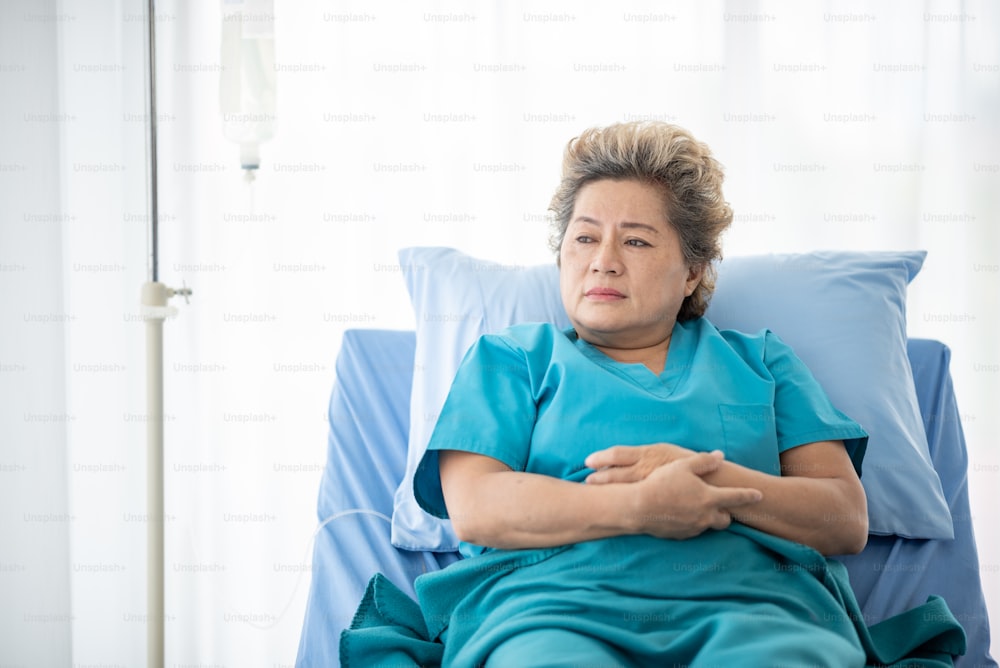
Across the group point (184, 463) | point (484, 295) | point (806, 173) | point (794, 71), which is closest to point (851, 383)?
point (484, 295)

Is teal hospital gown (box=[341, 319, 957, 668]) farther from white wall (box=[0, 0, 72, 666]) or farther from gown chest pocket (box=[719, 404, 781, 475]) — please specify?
white wall (box=[0, 0, 72, 666])

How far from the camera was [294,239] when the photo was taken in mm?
2422

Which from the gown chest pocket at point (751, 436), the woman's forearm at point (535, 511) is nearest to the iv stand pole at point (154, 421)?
the woman's forearm at point (535, 511)

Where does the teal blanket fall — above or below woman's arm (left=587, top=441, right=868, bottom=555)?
below

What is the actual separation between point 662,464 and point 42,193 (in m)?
1.60

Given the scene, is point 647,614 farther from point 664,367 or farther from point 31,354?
point 31,354

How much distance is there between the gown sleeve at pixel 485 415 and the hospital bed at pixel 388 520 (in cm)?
30

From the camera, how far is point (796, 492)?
138 centimetres

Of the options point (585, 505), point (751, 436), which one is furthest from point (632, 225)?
point (585, 505)

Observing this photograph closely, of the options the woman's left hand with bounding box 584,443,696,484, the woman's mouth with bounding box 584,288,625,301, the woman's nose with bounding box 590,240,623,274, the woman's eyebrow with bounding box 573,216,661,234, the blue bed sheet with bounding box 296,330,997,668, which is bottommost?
the blue bed sheet with bounding box 296,330,997,668

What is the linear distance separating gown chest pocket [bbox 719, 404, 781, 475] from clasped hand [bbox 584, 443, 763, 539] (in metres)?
0.12

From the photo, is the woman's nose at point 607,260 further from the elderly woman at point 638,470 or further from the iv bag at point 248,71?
the iv bag at point 248,71

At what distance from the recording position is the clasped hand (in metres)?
1.29

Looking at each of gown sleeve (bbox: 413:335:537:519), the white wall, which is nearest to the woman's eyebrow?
gown sleeve (bbox: 413:335:537:519)
